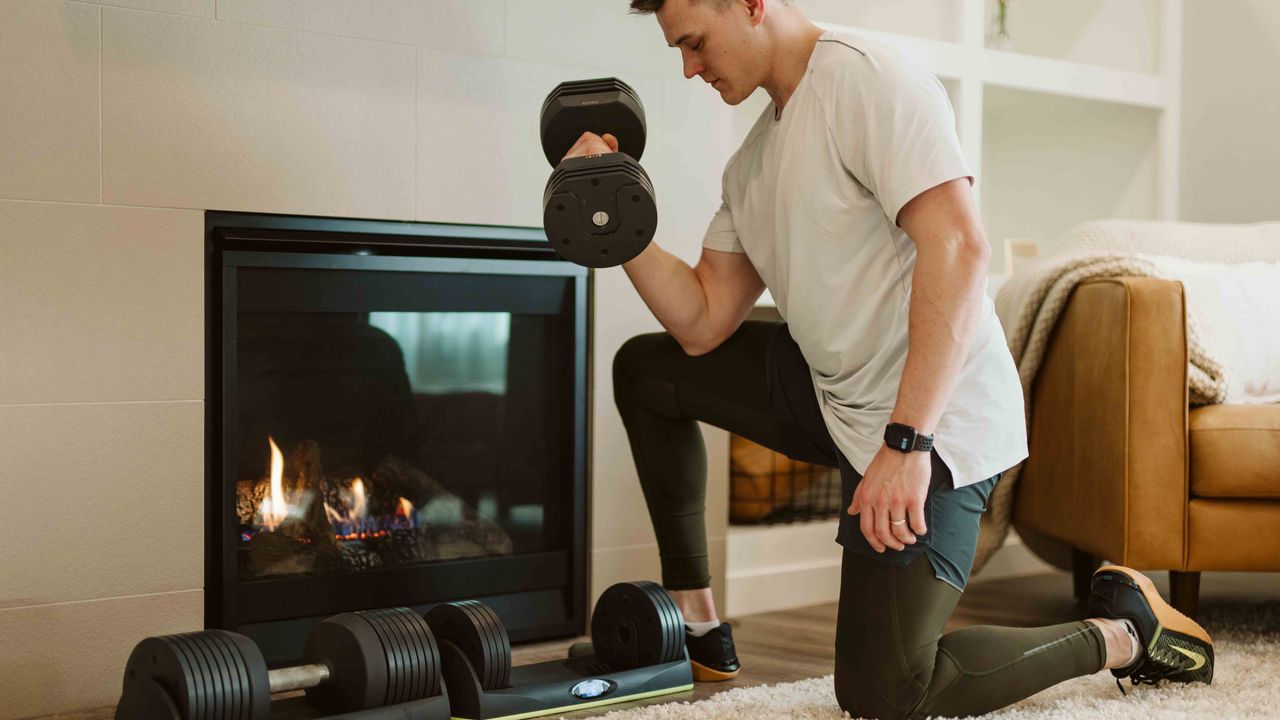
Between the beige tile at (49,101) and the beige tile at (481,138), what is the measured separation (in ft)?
1.72

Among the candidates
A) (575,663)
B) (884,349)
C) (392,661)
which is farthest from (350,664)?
(884,349)

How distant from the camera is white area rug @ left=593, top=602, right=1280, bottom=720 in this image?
164cm

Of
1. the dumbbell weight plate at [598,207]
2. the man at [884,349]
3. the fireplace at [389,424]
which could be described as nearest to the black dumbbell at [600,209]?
the dumbbell weight plate at [598,207]

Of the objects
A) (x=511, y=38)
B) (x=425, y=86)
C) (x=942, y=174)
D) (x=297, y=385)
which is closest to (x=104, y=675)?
(x=297, y=385)

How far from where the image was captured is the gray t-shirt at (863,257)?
1.52m

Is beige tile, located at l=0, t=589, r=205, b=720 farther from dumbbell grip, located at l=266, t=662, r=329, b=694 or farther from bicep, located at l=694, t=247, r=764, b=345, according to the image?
bicep, located at l=694, t=247, r=764, b=345

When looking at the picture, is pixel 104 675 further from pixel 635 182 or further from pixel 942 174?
pixel 942 174

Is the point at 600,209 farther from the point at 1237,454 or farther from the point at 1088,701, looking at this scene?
the point at 1237,454

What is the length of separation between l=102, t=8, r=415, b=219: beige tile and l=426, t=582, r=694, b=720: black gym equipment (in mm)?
725

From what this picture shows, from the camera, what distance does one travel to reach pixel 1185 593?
212 cm

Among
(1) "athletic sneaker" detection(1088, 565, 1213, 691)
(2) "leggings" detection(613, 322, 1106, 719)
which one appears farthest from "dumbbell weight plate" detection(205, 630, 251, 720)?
(1) "athletic sneaker" detection(1088, 565, 1213, 691)

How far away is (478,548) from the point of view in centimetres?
223

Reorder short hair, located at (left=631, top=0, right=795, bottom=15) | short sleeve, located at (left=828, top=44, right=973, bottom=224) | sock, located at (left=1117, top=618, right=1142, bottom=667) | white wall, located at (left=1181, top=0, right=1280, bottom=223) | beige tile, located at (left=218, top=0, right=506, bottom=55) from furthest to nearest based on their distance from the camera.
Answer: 1. white wall, located at (left=1181, top=0, right=1280, bottom=223)
2. beige tile, located at (left=218, top=0, right=506, bottom=55)
3. sock, located at (left=1117, top=618, right=1142, bottom=667)
4. short hair, located at (left=631, top=0, right=795, bottom=15)
5. short sleeve, located at (left=828, top=44, right=973, bottom=224)

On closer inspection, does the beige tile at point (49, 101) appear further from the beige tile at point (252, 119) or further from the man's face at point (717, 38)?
the man's face at point (717, 38)
